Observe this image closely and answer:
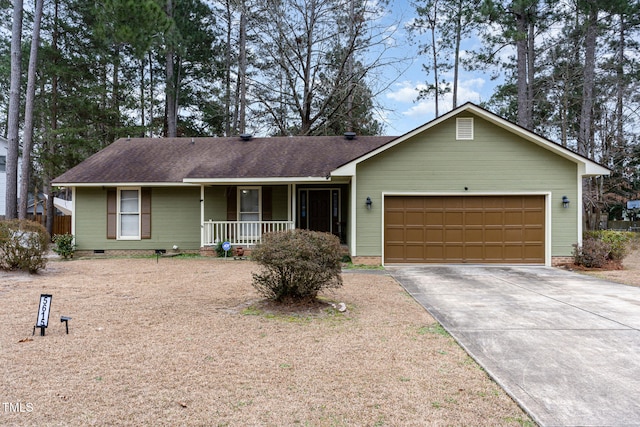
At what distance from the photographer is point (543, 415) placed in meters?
2.84

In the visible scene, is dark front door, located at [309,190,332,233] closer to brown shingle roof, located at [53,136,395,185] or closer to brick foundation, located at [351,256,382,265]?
brown shingle roof, located at [53,136,395,185]

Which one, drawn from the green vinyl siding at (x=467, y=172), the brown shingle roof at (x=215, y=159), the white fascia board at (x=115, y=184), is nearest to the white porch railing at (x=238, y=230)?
the brown shingle roof at (x=215, y=159)

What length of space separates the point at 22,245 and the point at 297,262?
7343 millimetres

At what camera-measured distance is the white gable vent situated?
36.7 feet

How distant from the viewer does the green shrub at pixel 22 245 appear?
8.84 metres

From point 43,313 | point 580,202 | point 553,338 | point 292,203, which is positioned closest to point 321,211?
point 292,203

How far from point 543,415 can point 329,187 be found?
1148cm

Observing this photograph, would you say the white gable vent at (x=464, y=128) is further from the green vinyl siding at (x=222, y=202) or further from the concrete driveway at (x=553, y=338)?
the green vinyl siding at (x=222, y=202)

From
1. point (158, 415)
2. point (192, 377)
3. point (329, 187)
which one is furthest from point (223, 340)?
point (329, 187)

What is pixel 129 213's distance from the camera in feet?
45.5

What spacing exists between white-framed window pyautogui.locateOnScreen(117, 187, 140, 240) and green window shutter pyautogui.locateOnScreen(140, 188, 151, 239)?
0.54 ft

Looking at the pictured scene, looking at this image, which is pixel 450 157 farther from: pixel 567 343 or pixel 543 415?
pixel 543 415

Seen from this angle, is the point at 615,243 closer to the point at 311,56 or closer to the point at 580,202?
the point at 580,202

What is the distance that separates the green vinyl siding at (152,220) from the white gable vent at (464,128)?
29.8 feet
